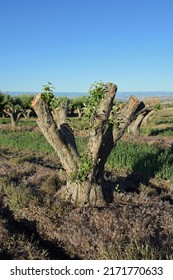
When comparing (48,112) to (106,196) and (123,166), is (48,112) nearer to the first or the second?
(106,196)

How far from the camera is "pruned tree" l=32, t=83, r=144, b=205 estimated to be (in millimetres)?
9055

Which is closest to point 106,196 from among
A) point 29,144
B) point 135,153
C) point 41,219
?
point 41,219

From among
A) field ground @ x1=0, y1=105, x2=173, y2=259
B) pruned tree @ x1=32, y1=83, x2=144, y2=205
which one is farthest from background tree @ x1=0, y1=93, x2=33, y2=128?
pruned tree @ x1=32, y1=83, x2=144, y2=205

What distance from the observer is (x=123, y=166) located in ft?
52.5

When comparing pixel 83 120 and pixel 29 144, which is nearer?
pixel 83 120

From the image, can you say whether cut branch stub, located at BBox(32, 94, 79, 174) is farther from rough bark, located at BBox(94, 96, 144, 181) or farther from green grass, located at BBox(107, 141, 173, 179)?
green grass, located at BBox(107, 141, 173, 179)

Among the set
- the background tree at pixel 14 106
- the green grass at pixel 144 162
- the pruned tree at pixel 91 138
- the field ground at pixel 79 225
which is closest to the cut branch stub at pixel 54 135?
the pruned tree at pixel 91 138

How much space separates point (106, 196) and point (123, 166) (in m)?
6.02

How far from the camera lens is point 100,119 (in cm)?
911

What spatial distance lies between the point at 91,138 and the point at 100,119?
604 mm

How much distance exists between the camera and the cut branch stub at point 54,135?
891cm

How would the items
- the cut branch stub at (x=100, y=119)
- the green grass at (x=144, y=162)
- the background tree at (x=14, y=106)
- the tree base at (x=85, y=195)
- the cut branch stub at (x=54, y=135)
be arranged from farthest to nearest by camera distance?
1. the background tree at (x=14, y=106)
2. the green grass at (x=144, y=162)
3. the tree base at (x=85, y=195)
4. the cut branch stub at (x=100, y=119)
5. the cut branch stub at (x=54, y=135)

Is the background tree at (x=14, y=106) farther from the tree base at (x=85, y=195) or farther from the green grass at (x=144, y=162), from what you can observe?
the tree base at (x=85, y=195)

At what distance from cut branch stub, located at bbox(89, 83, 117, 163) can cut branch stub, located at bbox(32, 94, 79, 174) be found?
1.85 feet
